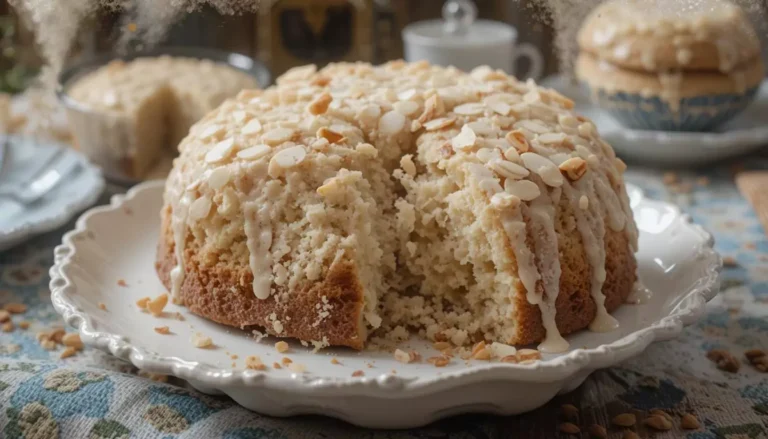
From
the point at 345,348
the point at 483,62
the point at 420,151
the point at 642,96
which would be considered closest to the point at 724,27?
the point at 642,96

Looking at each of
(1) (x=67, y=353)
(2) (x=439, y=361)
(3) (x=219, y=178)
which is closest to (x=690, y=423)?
(2) (x=439, y=361)

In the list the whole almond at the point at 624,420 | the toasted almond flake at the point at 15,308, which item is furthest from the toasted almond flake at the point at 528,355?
the toasted almond flake at the point at 15,308

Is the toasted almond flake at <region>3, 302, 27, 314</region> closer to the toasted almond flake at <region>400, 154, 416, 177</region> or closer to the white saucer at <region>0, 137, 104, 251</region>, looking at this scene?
the white saucer at <region>0, 137, 104, 251</region>

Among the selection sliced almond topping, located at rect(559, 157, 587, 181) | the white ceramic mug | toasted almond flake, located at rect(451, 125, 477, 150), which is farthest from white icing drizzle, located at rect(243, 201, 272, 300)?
the white ceramic mug

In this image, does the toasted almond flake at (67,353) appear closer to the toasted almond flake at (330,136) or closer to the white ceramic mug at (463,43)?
the toasted almond flake at (330,136)

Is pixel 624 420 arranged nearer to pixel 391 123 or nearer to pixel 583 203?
pixel 583 203

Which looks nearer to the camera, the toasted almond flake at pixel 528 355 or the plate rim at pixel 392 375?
the plate rim at pixel 392 375

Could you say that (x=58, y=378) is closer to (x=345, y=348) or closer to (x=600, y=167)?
(x=345, y=348)
